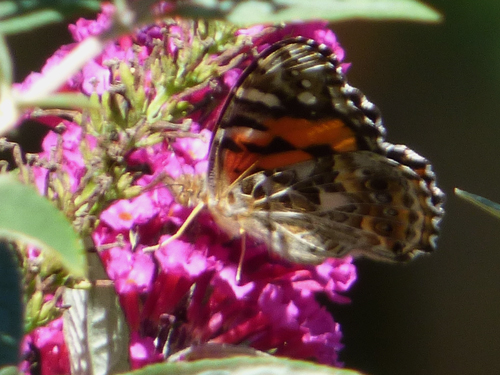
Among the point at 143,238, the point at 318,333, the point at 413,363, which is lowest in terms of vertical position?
the point at 413,363

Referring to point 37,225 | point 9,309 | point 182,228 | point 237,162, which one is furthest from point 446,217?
point 37,225

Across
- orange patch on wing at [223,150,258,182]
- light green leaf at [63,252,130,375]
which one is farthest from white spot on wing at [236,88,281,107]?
light green leaf at [63,252,130,375]

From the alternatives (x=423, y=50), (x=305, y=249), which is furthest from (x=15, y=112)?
Result: (x=423, y=50)

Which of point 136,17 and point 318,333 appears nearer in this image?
point 136,17

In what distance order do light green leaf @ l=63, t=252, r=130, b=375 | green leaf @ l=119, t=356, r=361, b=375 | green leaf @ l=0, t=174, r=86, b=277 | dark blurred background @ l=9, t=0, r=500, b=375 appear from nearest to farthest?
green leaf @ l=0, t=174, r=86, b=277 → green leaf @ l=119, t=356, r=361, b=375 → light green leaf @ l=63, t=252, r=130, b=375 → dark blurred background @ l=9, t=0, r=500, b=375

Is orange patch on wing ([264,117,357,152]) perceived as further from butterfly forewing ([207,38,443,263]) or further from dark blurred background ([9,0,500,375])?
dark blurred background ([9,0,500,375])

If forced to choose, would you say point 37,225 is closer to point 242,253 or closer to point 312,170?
point 242,253

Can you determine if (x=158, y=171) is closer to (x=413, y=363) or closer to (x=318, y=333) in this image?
(x=318, y=333)

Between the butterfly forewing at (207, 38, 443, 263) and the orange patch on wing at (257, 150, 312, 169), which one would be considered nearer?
the butterfly forewing at (207, 38, 443, 263)
